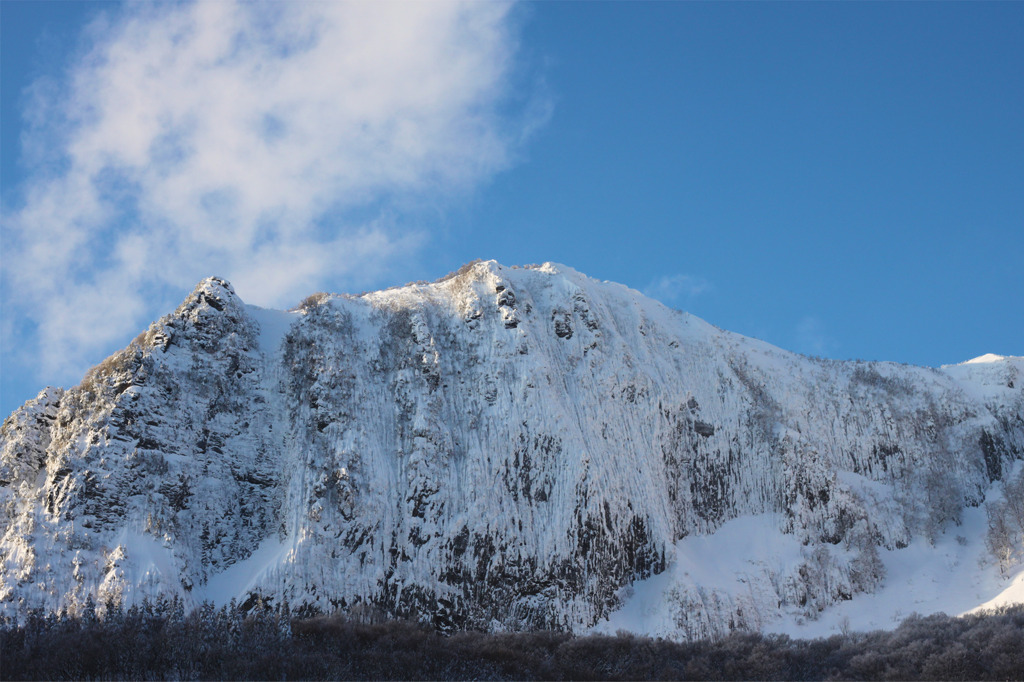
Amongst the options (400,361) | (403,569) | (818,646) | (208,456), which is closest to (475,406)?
(400,361)

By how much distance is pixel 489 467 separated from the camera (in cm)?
4119

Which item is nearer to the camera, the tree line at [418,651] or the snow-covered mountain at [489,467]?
the tree line at [418,651]

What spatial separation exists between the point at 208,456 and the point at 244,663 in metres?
13.2

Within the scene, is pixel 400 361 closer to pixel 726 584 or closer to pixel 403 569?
pixel 403 569

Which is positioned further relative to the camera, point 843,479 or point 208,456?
point 843,479

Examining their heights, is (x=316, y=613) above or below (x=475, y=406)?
below

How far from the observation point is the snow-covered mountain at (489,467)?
120ft

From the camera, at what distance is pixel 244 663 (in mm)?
29156

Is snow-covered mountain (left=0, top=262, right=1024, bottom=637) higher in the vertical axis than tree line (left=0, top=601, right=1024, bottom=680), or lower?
higher

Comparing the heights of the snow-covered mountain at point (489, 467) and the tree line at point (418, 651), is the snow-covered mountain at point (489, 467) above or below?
above

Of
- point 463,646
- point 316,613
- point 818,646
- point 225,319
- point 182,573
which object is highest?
point 225,319

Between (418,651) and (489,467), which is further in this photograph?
(489,467)

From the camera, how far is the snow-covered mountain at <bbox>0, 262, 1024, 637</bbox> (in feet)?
120

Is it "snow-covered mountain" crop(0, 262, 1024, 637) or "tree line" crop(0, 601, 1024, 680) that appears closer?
"tree line" crop(0, 601, 1024, 680)
